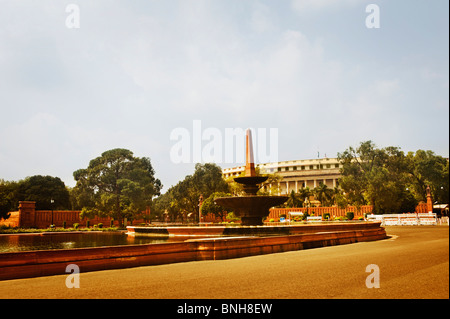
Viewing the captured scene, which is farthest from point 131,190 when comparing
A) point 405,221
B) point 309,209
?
point 405,221

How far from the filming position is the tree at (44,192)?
198 ft

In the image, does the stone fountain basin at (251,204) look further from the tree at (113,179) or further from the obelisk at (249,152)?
the tree at (113,179)

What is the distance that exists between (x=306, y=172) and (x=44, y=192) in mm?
67125

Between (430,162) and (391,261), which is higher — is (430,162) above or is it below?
above

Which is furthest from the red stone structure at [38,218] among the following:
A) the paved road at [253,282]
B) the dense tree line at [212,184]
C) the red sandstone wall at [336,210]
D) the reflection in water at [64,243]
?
the paved road at [253,282]

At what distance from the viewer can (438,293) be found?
5.01 meters

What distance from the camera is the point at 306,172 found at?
10319cm

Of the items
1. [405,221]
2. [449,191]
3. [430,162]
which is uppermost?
[430,162]

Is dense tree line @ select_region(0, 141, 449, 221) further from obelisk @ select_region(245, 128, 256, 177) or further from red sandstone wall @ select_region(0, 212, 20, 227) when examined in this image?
obelisk @ select_region(245, 128, 256, 177)

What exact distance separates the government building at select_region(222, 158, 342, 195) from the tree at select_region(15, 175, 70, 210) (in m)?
50.3

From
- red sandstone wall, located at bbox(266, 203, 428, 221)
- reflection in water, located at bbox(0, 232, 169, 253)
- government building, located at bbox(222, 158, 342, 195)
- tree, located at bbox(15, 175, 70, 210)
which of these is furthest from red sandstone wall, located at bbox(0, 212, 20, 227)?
government building, located at bbox(222, 158, 342, 195)

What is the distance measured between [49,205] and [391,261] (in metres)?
62.0

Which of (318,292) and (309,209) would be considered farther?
(309,209)
